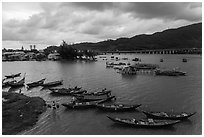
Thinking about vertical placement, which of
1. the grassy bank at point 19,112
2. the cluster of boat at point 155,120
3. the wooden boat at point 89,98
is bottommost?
the grassy bank at point 19,112

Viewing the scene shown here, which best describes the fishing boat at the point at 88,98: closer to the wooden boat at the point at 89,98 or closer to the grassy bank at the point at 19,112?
the wooden boat at the point at 89,98

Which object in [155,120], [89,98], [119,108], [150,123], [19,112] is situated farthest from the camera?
[89,98]

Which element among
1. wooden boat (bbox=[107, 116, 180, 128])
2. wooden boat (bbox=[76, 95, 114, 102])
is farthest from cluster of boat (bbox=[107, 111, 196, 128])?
wooden boat (bbox=[76, 95, 114, 102])

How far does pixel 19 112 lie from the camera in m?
38.3

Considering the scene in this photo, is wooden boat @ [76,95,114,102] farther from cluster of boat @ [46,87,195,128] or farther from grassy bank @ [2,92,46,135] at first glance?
grassy bank @ [2,92,46,135]

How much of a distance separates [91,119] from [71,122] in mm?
2901

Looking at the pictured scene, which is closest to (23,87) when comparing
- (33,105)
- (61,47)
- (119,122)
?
(33,105)

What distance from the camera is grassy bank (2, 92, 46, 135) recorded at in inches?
1286

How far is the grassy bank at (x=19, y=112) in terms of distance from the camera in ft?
107

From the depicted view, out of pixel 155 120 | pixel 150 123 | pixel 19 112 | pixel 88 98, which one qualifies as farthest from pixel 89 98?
pixel 150 123

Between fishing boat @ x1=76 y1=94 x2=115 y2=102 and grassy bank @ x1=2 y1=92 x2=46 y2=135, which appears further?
fishing boat @ x1=76 y1=94 x2=115 y2=102

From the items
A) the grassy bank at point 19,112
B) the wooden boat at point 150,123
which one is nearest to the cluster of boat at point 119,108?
the wooden boat at point 150,123

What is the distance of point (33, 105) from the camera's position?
42.8 m

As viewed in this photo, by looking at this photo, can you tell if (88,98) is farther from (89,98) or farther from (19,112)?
(19,112)
